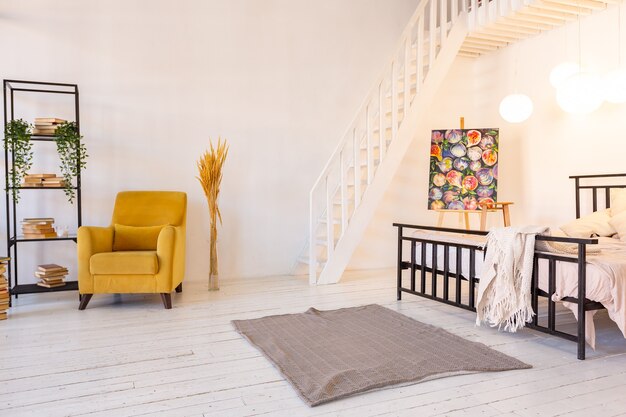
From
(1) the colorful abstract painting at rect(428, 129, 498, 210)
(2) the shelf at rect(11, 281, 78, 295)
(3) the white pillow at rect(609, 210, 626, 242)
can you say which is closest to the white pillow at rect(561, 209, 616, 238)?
(3) the white pillow at rect(609, 210, 626, 242)

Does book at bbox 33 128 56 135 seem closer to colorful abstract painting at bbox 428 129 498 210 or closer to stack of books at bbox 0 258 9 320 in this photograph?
stack of books at bbox 0 258 9 320

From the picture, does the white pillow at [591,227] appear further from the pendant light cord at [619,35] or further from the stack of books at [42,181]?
the stack of books at [42,181]

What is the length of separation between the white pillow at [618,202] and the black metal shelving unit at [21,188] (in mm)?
4689

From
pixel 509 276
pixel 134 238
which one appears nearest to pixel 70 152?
pixel 134 238

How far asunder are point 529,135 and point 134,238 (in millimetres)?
4484

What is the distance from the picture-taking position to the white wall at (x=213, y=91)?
4691 mm

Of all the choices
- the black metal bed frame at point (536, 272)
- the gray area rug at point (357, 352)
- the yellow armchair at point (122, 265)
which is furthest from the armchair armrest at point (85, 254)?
the black metal bed frame at point (536, 272)

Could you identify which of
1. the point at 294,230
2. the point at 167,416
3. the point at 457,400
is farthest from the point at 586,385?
the point at 294,230

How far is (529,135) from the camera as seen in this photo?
5.75 meters

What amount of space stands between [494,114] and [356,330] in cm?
407

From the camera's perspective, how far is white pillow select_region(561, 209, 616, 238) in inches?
164

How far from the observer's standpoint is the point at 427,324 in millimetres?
3420

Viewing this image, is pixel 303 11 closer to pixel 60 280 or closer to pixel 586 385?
pixel 60 280

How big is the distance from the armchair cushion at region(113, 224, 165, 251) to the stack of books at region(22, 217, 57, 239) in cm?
52
